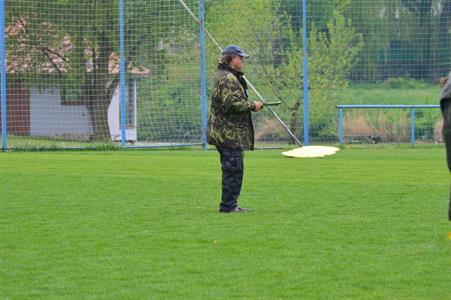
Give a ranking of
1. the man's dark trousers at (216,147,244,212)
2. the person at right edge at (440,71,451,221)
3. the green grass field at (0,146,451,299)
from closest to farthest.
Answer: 1. the person at right edge at (440,71,451,221)
2. the green grass field at (0,146,451,299)
3. the man's dark trousers at (216,147,244,212)

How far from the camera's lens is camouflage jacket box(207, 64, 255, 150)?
11.5 meters

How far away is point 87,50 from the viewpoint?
88.8 feet

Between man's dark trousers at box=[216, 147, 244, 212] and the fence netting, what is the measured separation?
13.7m

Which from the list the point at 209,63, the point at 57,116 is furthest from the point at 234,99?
the point at 57,116

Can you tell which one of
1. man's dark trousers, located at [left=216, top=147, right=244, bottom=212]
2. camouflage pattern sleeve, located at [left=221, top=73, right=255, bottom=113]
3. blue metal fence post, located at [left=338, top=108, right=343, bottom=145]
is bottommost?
man's dark trousers, located at [left=216, top=147, right=244, bottom=212]

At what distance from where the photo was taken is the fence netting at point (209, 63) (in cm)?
2570

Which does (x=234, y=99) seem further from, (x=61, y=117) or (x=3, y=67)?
(x=61, y=117)

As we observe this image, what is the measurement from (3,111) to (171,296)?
18.4 m

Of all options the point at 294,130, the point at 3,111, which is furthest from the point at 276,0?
the point at 3,111

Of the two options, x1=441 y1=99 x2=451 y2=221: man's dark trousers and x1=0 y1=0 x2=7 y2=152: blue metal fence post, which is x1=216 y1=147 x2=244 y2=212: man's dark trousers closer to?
x1=441 y1=99 x2=451 y2=221: man's dark trousers

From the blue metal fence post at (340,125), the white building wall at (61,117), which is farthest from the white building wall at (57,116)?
the blue metal fence post at (340,125)

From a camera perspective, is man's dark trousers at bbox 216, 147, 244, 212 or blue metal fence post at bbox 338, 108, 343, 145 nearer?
man's dark trousers at bbox 216, 147, 244, 212

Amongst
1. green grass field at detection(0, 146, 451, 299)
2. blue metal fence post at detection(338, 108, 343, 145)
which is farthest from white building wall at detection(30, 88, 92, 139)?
green grass field at detection(0, 146, 451, 299)

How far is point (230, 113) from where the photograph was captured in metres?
11.6
